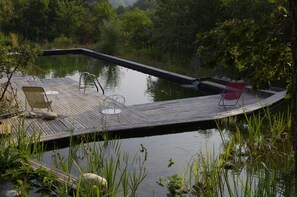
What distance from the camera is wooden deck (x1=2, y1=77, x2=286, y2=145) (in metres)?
6.79

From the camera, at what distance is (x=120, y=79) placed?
44.3 ft

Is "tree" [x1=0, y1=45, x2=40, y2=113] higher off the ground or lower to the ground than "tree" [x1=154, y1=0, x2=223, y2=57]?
lower

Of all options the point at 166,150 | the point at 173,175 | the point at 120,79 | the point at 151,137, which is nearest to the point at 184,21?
the point at 120,79

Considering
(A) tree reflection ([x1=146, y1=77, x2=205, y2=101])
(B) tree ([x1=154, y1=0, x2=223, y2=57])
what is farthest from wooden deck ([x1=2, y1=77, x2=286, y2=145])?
(B) tree ([x1=154, y1=0, x2=223, y2=57])

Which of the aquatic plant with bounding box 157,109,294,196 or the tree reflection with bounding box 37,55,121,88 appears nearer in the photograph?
the aquatic plant with bounding box 157,109,294,196

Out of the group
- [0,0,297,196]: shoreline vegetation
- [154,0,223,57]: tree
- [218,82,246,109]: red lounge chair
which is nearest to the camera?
[0,0,297,196]: shoreline vegetation

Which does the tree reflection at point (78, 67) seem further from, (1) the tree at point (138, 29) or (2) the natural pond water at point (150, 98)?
(1) the tree at point (138, 29)

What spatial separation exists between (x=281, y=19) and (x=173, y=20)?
1304cm

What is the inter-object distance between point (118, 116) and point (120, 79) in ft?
19.6

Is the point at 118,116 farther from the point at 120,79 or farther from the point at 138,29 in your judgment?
the point at 138,29

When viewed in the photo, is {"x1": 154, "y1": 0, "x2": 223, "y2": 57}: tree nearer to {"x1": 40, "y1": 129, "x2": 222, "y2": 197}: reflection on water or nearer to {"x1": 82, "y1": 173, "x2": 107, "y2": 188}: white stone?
{"x1": 40, "y1": 129, "x2": 222, "y2": 197}: reflection on water

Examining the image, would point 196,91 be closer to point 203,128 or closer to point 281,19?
point 203,128

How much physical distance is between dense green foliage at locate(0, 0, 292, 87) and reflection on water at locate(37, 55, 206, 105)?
4.07ft

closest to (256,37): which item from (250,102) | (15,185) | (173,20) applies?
(15,185)
